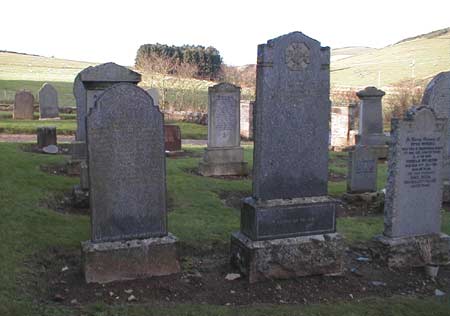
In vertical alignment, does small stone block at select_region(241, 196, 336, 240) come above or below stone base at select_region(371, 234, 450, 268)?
above

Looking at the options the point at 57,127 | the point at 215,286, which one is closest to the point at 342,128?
the point at 57,127

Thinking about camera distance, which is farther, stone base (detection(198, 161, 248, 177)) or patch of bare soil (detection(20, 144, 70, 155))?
patch of bare soil (detection(20, 144, 70, 155))

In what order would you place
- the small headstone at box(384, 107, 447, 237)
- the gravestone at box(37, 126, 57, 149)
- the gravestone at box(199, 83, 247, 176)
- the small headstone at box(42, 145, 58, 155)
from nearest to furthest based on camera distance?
the small headstone at box(384, 107, 447, 237)
the gravestone at box(199, 83, 247, 176)
the small headstone at box(42, 145, 58, 155)
the gravestone at box(37, 126, 57, 149)

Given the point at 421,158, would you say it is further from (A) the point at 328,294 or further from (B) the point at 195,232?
(B) the point at 195,232

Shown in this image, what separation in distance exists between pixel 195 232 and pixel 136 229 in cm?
189

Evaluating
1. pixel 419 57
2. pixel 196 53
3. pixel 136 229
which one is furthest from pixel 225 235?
pixel 419 57

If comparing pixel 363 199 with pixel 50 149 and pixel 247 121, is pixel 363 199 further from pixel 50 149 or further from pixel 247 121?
pixel 247 121

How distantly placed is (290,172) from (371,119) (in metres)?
11.7

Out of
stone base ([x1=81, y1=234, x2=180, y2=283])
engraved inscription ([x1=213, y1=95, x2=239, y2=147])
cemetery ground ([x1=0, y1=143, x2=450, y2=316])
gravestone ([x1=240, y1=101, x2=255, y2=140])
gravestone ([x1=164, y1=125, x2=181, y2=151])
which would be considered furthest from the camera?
gravestone ([x1=240, y1=101, x2=255, y2=140])

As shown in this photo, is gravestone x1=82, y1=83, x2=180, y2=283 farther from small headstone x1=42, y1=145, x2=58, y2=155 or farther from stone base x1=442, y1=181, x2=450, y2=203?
small headstone x1=42, y1=145, x2=58, y2=155

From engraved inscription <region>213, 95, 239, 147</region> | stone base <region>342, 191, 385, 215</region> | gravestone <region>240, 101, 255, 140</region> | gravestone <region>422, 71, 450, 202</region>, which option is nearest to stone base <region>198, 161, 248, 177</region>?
engraved inscription <region>213, 95, 239, 147</region>

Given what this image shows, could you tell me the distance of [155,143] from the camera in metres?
6.40

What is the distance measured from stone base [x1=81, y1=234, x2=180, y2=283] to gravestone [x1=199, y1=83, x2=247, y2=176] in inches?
310

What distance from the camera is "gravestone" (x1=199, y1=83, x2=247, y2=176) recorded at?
1445 centimetres
